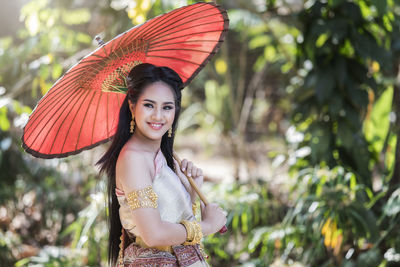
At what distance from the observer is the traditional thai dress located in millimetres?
1334

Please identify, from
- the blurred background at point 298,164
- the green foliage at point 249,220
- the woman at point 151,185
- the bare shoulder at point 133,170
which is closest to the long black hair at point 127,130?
the woman at point 151,185

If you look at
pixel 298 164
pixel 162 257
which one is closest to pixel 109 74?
pixel 162 257

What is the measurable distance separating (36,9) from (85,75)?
1.33m

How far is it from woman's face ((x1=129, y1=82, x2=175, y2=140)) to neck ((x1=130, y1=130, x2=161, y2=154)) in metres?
0.02

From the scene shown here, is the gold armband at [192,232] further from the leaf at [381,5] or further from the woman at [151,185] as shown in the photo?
the leaf at [381,5]

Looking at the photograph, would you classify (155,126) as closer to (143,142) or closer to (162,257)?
(143,142)

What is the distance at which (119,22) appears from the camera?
3.06m

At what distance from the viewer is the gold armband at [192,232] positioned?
129cm

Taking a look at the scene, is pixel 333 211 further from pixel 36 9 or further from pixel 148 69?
pixel 36 9

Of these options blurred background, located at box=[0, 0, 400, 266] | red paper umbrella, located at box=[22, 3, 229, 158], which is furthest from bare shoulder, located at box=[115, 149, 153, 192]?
blurred background, located at box=[0, 0, 400, 266]

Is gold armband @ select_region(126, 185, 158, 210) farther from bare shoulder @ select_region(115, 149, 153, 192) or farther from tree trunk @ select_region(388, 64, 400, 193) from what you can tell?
tree trunk @ select_region(388, 64, 400, 193)

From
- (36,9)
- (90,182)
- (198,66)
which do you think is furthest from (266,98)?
(198,66)

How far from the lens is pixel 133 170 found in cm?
128

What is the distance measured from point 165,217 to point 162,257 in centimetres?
12
